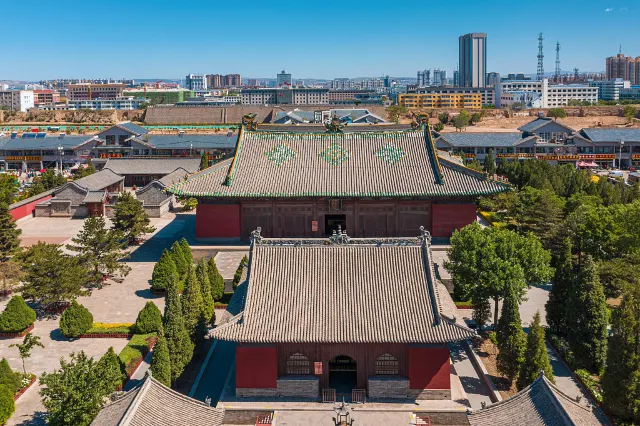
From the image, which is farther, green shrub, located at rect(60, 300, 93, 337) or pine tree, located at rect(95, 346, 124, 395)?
green shrub, located at rect(60, 300, 93, 337)

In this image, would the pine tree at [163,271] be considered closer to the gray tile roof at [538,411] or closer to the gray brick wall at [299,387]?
the gray brick wall at [299,387]

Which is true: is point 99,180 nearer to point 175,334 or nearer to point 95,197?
point 95,197

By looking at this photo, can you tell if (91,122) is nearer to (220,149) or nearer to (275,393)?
(220,149)

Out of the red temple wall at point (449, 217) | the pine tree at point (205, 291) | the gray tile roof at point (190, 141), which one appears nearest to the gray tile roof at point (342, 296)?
the pine tree at point (205, 291)

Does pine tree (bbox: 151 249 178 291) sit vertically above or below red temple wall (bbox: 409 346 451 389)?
above

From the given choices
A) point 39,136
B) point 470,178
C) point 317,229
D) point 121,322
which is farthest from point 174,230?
point 39,136

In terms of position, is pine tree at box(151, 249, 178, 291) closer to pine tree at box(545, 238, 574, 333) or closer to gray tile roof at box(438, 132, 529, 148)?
pine tree at box(545, 238, 574, 333)

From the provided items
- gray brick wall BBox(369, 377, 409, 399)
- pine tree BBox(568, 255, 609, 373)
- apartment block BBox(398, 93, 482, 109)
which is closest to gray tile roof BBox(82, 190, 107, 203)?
gray brick wall BBox(369, 377, 409, 399)
